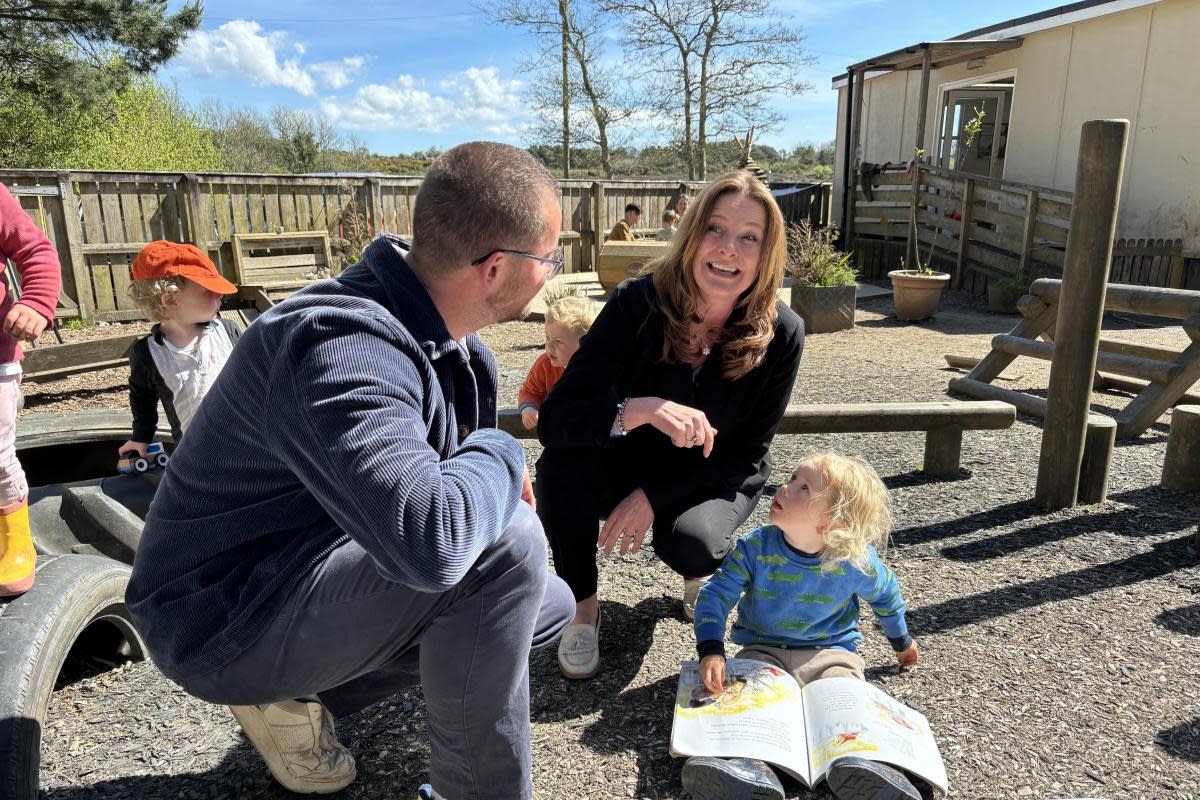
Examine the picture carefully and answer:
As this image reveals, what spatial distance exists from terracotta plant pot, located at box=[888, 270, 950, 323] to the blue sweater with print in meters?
7.87

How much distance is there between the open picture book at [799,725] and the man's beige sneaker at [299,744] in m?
0.75

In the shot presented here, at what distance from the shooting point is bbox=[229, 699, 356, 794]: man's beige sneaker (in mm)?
1644

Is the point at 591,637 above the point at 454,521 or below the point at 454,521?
below

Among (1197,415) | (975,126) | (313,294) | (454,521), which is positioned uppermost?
(975,126)

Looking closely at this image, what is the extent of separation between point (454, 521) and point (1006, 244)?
11.3 meters

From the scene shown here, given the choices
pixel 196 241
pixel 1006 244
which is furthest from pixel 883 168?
pixel 196 241

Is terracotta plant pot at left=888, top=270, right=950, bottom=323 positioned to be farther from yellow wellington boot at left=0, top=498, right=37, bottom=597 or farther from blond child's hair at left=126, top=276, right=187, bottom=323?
yellow wellington boot at left=0, top=498, right=37, bottom=597

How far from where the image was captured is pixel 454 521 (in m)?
1.22

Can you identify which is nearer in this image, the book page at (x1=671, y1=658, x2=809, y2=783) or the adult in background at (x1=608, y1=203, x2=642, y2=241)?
the book page at (x1=671, y1=658, x2=809, y2=783)

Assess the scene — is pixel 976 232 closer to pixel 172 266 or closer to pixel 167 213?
pixel 167 213

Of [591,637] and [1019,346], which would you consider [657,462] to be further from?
[1019,346]

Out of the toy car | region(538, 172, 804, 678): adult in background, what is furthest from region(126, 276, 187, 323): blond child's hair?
region(538, 172, 804, 678): adult in background

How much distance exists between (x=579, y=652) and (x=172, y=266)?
78.5 inches

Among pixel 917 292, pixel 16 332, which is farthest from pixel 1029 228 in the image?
pixel 16 332
